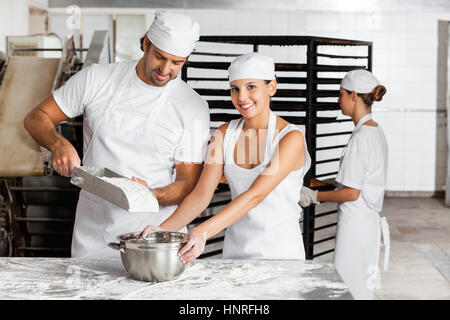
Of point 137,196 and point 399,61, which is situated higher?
point 399,61

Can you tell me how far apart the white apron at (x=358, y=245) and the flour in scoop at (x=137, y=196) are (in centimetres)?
160

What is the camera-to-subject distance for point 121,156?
2410 mm

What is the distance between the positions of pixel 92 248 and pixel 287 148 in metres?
0.91

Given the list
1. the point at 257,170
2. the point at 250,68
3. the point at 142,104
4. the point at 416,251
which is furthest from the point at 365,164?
the point at 416,251

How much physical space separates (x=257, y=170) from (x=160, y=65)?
551 millimetres

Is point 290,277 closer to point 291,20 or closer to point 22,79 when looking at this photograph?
point 22,79

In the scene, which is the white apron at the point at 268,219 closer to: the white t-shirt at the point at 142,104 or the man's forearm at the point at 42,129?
the white t-shirt at the point at 142,104

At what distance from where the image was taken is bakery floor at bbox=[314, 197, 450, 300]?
4.43 meters

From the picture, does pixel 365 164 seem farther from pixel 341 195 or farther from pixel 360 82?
pixel 360 82

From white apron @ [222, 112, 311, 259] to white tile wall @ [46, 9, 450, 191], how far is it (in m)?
6.23

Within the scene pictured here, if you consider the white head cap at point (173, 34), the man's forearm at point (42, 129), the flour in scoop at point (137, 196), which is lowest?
the flour in scoop at point (137, 196)

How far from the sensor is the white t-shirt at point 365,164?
3.10m

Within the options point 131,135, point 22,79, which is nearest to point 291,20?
point 22,79

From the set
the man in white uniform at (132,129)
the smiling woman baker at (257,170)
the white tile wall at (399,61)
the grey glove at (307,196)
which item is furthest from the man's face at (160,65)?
→ the white tile wall at (399,61)
